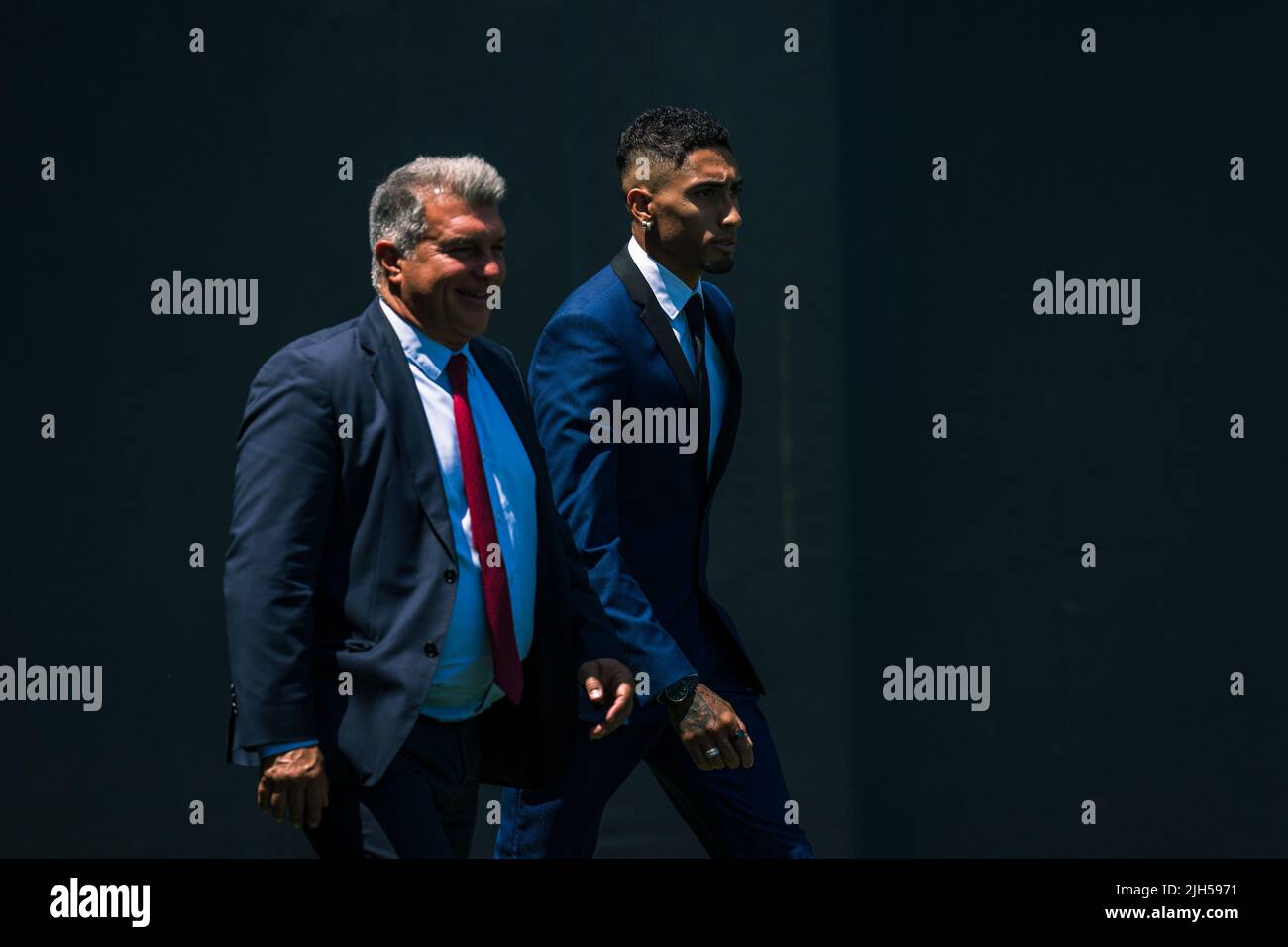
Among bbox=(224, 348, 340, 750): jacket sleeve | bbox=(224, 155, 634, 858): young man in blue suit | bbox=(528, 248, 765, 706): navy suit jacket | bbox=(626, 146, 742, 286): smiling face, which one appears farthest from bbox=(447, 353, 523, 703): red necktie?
bbox=(626, 146, 742, 286): smiling face

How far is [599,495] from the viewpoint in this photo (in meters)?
4.95

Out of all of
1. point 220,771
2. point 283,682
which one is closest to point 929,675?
point 220,771

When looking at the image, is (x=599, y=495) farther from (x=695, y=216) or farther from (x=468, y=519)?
(x=695, y=216)

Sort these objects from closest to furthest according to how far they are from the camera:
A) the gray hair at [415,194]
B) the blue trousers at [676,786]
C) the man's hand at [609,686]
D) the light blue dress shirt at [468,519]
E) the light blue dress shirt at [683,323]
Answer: the light blue dress shirt at [468,519]
the gray hair at [415,194]
the man's hand at [609,686]
the blue trousers at [676,786]
the light blue dress shirt at [683,323]

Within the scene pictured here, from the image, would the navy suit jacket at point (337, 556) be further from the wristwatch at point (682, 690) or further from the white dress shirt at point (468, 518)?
the wristwatch at point (682, 690)

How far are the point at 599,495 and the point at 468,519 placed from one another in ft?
2.17

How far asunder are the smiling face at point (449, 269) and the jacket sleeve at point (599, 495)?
615 mm

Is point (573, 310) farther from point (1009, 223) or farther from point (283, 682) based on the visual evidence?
point (1009, 223)

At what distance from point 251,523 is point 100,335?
310cm

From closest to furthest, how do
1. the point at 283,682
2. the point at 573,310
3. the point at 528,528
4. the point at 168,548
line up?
1. the point at 283,682
2. the point at 528,528
3. the point at 573,310
4. the point at 168,548

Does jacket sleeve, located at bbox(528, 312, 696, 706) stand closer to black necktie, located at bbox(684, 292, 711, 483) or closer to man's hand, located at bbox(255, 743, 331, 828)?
black necktie, located at bbox(684, 292, 711, 483)

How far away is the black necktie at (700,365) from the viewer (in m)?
5.20

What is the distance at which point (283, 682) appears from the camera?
4.04 m

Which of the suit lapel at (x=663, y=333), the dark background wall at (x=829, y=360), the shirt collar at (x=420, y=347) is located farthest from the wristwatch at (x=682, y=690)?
the dark background wall at (x=829, y=360)
